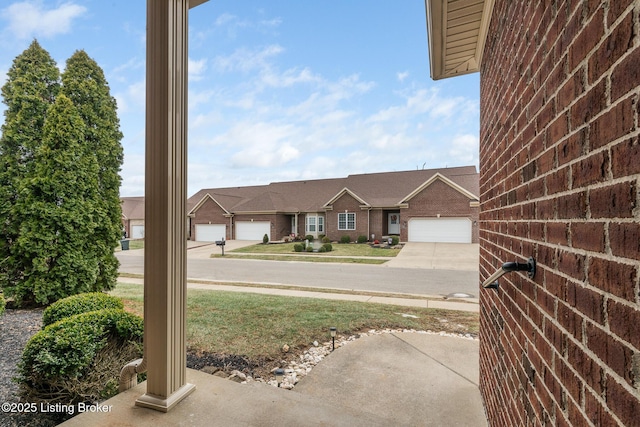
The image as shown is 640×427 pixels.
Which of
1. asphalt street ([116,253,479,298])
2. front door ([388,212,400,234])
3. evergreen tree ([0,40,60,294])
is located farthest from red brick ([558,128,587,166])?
front door ([388,212,400,234])

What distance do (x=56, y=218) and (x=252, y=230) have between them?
19479 millimetres

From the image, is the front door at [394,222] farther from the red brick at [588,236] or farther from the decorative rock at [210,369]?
the red brick at [588,236]

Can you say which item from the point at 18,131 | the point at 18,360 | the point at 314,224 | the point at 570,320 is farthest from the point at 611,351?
the point at 314,224

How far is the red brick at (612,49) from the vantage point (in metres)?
0.65

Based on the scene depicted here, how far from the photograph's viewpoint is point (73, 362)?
251 cm

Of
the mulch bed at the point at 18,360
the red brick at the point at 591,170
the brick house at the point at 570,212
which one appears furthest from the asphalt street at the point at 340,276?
the red brick at the point at 591,170

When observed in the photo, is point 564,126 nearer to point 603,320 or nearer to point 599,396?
point 603,320

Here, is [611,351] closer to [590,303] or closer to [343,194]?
[590,303]

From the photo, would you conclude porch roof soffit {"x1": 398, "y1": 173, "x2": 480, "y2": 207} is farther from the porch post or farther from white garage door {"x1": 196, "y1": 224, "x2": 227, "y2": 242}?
the porch post

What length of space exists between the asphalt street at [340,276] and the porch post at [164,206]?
6439 millimetres

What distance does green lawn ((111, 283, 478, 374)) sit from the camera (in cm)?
419

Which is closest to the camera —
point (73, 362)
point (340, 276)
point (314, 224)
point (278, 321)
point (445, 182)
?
point (73, 362)

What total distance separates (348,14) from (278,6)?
144 centimetres

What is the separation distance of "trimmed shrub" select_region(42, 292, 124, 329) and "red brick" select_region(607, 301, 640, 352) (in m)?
4.16
